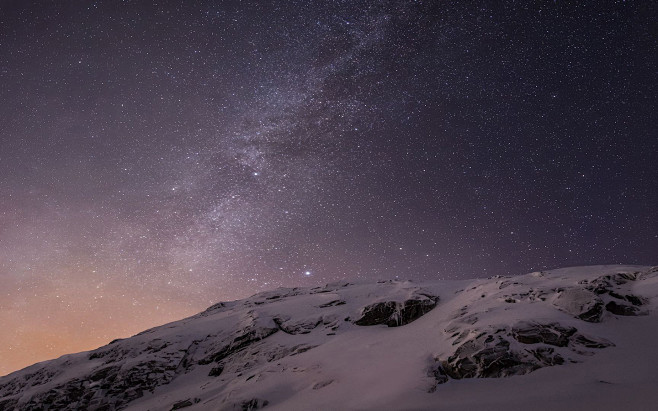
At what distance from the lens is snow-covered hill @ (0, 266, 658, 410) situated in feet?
33.0

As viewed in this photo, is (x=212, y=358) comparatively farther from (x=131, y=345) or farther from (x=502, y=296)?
(x=502, y=296)

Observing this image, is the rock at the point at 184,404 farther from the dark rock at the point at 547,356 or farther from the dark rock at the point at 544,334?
the dark rock at the point at 547,356

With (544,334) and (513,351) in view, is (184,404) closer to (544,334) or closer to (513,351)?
(513,351)

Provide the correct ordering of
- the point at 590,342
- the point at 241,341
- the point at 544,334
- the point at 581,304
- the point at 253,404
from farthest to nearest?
the point at 241,341, the point at 253,404, the point at 581,304, the point at 544,334, the point at 590,342

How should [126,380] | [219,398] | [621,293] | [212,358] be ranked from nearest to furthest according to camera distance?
[621,293]
[219,398]
[126,380]
[212,358]

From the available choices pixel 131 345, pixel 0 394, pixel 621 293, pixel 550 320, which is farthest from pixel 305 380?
pixel 0 394

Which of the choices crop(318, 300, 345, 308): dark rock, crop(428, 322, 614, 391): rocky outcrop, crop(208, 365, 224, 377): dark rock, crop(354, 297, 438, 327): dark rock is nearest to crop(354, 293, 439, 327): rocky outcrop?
crop(354, 297, 438, 327): dark rock

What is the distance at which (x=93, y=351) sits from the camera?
29062 millimetres

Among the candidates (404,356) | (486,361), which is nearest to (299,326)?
(404,356)

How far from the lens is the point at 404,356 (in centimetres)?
1416

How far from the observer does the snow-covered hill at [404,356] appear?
33.0 ft

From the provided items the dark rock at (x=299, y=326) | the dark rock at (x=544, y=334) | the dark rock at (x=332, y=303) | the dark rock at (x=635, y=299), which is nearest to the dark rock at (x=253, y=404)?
the dark rock at (x=299, y=326)

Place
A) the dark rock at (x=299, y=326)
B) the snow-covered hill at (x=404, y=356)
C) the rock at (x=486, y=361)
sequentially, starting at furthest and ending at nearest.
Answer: the dark rock at (x=299, y=326)
the rock at (x=486, y=361)
the snow-covered hill at (x=404, y=356)

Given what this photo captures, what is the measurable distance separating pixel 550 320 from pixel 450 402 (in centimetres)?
582
